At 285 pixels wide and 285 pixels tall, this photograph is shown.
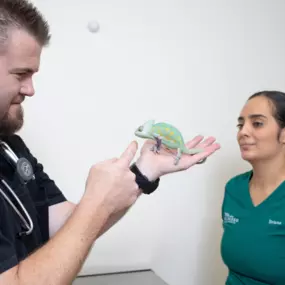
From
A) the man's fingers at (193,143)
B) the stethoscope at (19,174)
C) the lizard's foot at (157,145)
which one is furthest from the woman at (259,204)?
the stethoscope at (19,174)

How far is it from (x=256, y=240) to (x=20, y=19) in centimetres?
A: 104

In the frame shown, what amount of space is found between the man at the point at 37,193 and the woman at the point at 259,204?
0.48 meters

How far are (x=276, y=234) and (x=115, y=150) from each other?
71cm

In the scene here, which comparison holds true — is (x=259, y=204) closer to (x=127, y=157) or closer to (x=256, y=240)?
(x=256, y=240)

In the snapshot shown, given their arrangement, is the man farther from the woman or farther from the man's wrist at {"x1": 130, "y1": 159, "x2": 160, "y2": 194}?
the woman

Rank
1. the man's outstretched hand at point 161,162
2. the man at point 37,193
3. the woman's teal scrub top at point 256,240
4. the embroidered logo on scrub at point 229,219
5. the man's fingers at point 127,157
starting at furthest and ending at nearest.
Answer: the embroidered logo on scrub at point 229,219
the woman's teal scrub top at point 256,240
the man's outstretched hand at point 161,162
the man's fingers at point 127,157
the man at point 37,193

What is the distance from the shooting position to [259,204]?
1.32m

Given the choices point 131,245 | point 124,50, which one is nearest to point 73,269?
point 131,245

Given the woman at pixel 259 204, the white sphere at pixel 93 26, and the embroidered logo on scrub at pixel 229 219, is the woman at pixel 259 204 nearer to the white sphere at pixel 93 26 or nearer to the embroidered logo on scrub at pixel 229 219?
the embroidered logo on scrub at pixel 229 219

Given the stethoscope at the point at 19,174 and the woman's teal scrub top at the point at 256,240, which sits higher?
the stethoscope at the point at 19,174

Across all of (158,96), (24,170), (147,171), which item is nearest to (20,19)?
(24,170)

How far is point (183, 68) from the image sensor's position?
64.1 inches

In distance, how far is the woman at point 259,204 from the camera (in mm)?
1230

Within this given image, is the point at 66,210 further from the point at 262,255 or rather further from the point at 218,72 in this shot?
the point at 218,72
